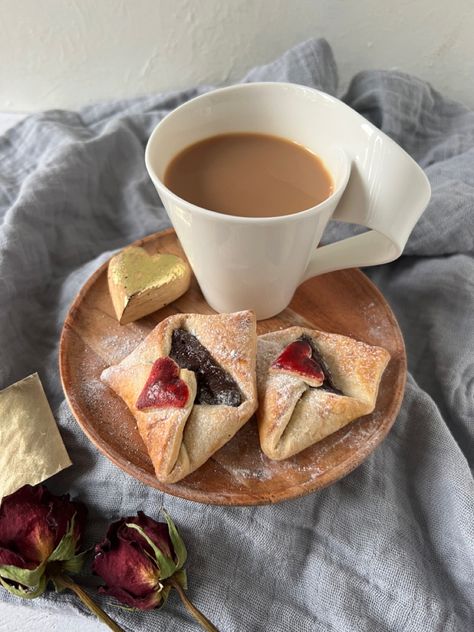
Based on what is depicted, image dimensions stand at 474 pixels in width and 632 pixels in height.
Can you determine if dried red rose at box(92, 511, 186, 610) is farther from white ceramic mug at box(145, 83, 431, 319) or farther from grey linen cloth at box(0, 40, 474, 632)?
white ceramic mug at box(145, 83, 431, 319)

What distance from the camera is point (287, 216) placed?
2.66ft

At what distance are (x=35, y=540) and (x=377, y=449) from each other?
0.55 m

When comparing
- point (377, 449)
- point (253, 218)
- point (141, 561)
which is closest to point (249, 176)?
point (253, 218)

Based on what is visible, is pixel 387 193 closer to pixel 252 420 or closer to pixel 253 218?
pixel 253 218

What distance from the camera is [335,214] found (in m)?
0.94

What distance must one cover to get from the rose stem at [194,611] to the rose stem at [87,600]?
0.31ft

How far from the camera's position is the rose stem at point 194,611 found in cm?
80

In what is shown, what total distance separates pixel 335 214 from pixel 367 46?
0.70 meters

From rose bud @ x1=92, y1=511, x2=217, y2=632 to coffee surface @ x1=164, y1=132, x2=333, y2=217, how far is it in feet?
→ 1.59

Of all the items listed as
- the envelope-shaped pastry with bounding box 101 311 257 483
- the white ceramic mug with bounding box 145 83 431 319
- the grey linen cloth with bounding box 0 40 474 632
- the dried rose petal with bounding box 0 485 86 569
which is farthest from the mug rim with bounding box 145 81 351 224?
the dried rose petal with bounding box 0 485 86 569

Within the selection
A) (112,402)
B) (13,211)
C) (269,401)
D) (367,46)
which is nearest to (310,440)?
(269,401)

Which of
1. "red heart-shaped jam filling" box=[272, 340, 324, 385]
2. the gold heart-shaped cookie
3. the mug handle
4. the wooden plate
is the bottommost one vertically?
the wooden plate

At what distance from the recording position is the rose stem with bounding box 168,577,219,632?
801 millimetres

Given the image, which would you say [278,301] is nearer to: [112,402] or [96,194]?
[112,402]
